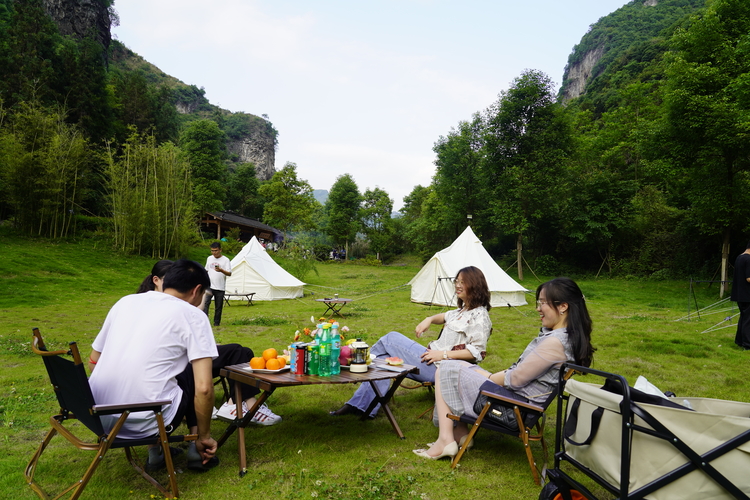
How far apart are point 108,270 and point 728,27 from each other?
2301 centimetres

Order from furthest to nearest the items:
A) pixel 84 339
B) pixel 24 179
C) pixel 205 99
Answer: pixel 205 99 → pixel 24 179 → pixel 84 339

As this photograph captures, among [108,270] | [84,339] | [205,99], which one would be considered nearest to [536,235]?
[108,270]

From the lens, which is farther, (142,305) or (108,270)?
(108,270)

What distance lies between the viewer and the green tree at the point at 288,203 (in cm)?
3538

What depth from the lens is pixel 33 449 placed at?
10.2 ft

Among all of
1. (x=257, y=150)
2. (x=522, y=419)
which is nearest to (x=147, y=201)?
(x=522, y=419)

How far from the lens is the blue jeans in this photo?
3818mm

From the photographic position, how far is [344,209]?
40.0m

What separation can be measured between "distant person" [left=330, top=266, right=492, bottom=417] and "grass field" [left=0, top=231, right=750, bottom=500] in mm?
277

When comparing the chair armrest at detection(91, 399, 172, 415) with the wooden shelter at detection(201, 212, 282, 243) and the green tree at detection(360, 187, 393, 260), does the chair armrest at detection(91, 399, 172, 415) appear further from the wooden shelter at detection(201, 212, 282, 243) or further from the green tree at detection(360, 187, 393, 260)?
the green tree at detection(360, 187, 393, 260)

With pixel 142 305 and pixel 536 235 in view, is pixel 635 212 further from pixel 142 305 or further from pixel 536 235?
pixel 142 305

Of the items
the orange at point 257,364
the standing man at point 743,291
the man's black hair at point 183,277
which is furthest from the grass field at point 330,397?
the man's black hair at point 183,277

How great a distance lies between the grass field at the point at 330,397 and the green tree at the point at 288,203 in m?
22.0

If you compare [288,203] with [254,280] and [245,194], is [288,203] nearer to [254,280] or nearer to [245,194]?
[245,194]
